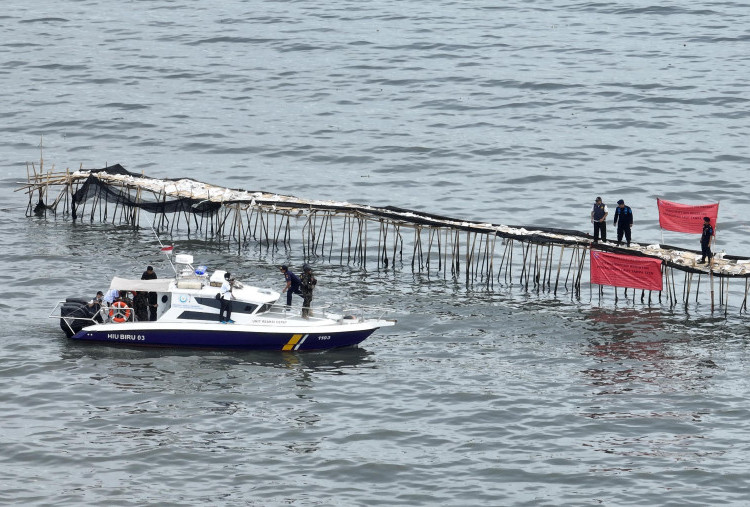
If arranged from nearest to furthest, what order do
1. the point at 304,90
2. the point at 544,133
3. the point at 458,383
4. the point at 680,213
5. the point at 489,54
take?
the point at 458,383, the point at 680,213, the point at 544,133, the point at 304,90, the point at 489,54

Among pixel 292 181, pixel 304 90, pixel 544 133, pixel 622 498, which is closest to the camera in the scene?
pixel 622 498

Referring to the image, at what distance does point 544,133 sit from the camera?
84.2 m

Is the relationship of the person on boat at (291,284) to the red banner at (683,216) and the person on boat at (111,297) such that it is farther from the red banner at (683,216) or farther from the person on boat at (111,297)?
the red banner at (683,216)

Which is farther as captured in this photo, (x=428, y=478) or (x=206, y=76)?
(x=206, y=76)

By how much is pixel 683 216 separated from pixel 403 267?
13.7 metres

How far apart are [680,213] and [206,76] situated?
51036 millimetres

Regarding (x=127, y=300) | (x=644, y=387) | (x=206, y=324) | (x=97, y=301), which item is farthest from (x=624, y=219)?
(x=97, y=301)

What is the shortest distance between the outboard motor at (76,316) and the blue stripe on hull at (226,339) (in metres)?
0.39

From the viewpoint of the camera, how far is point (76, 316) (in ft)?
163

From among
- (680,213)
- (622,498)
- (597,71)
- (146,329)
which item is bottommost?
(622,498)

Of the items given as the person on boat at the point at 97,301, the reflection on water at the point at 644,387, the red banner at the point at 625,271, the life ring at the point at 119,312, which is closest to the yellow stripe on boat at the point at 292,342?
the life ring at the point at 119,312

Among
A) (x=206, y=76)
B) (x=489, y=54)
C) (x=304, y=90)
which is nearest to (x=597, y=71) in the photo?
(x=489, y=54)

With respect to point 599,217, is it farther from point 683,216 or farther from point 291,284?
point 291,284

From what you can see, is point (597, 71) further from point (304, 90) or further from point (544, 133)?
point (304, 90)
